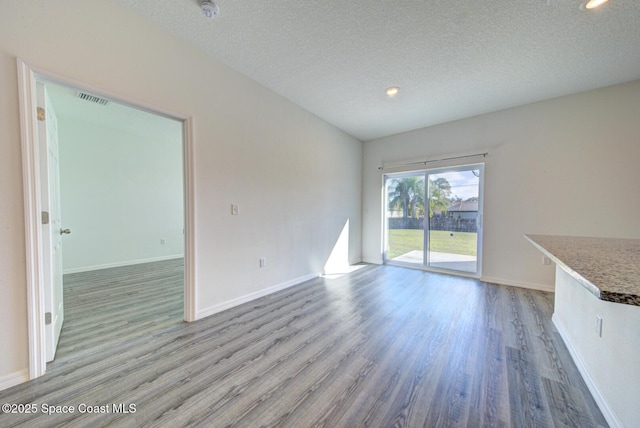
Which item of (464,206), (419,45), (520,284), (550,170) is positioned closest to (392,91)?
(419,45)

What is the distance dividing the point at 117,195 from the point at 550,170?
7523 mm

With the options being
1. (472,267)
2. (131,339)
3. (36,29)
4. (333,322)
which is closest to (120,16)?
(36,29)

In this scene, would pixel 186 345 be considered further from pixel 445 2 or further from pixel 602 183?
pixel 602 183

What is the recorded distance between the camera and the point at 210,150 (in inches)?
96.0

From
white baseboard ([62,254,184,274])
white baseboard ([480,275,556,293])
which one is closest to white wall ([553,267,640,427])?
white baseboard ([480,275,556,293])

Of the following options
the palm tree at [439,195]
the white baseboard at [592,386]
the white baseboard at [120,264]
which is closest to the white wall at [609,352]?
the white baseboard at [592,386]

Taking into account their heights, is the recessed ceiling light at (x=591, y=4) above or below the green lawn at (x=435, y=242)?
above

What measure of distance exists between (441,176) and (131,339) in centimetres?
478

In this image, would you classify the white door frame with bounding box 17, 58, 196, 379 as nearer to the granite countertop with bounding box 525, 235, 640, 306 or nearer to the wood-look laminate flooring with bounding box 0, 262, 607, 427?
the wood-look laminate flooring with bounding box 0, 262, 607, 427

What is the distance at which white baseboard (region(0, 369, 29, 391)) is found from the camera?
4.61 ft

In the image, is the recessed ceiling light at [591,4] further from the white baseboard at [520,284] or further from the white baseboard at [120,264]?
the white baseboard at [120,264]

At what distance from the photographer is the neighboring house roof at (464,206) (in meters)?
3.86

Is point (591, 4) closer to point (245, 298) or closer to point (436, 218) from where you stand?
point (436, 218)

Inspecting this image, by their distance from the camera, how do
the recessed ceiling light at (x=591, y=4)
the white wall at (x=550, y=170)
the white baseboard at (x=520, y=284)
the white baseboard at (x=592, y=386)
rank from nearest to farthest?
the white baseboard at (x=592, y=386) < the recessed ceiling light at (x=591, y=4) < the white wall at (x=550, y=170) < the white baseboard at (x=520, y=284)
